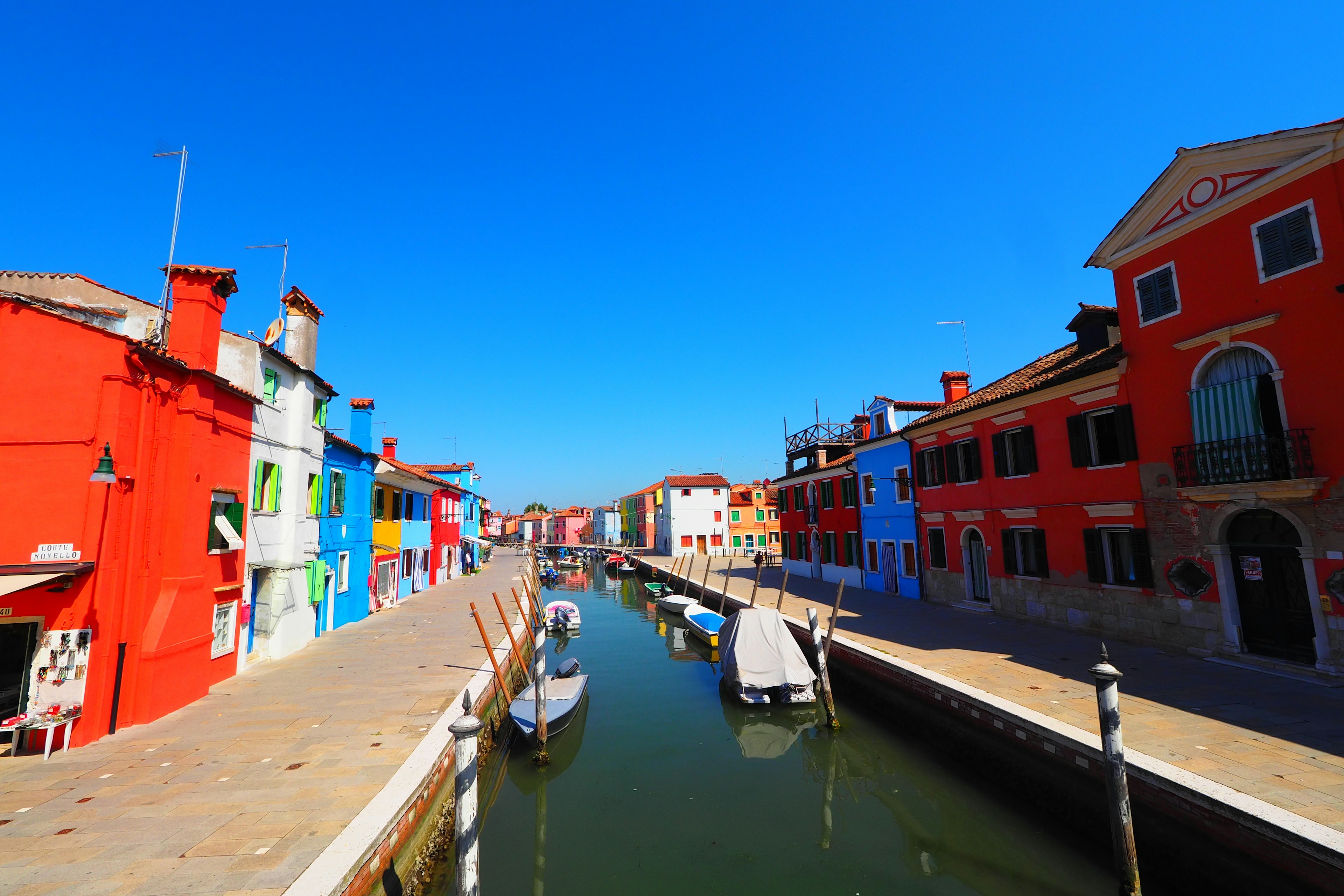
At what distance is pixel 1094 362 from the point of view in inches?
616

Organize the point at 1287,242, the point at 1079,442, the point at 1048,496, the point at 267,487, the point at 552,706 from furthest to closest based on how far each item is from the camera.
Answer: the point at 1048,496 → the point at 1079,442 → the point at 267,487 → the point at 552,706 → the point at 1287,242

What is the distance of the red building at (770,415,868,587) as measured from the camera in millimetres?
30297

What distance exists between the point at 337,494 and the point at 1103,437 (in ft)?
76.7

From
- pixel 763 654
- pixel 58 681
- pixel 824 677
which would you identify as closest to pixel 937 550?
pixel 763 654

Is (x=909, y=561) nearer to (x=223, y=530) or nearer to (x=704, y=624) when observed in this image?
(x=704, y=624)

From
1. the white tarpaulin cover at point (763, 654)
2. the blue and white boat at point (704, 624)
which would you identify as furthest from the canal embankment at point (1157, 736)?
the blue and white boat at point (704, 624)

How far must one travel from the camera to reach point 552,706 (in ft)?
45.2

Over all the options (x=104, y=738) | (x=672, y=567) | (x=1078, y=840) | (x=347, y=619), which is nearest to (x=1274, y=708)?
(x=1078, y=840)

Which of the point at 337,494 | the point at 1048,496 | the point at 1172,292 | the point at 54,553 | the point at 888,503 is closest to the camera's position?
the point at 54,553

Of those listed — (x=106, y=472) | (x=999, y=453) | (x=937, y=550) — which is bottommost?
(x=937, y=550)

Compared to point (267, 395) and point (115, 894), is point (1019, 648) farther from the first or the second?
point (267, 395)

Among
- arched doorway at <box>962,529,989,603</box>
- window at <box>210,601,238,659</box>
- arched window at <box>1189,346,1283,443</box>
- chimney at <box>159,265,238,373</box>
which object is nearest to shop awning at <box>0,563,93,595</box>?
window at <box>210,601,238,659</box>

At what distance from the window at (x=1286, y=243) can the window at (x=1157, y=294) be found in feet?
5.53

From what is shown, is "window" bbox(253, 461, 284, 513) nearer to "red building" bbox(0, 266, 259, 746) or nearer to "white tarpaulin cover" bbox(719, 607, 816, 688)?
"red building" bbox(0, 266, 259, 746)
